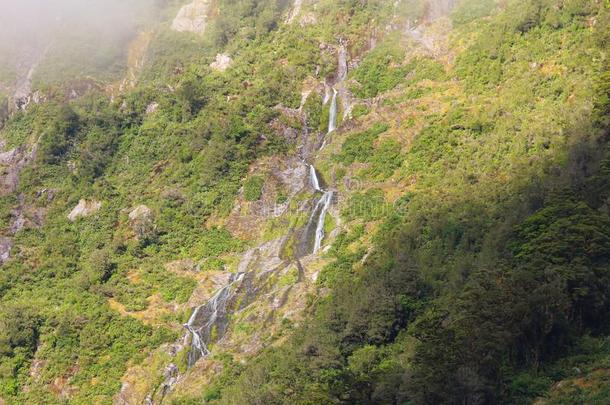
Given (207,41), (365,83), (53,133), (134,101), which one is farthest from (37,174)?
(365,83)

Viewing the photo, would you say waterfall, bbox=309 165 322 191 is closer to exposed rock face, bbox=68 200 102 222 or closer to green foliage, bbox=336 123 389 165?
green foliage, bbox=336 123 389 165

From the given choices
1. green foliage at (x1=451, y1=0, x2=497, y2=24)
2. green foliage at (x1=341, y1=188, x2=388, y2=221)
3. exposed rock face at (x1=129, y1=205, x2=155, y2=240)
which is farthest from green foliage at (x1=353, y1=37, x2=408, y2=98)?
exposed rock face at (x1=129, y1=205, x2=155, y2=240)

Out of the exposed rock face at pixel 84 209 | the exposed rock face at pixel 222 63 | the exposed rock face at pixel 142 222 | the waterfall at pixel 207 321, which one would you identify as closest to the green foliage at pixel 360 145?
the waterfall at pixel 207 321

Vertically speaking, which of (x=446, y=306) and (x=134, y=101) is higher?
(x=134, y=101)

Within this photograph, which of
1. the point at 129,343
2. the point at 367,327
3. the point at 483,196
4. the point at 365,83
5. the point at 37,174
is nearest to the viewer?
the point at 367,327

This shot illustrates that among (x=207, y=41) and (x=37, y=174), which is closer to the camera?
(x=37, y=174)

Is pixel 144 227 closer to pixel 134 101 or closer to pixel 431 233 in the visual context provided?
pixel 134 101

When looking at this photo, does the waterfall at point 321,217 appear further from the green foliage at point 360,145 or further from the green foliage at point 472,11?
the green foliage at point 472,11
